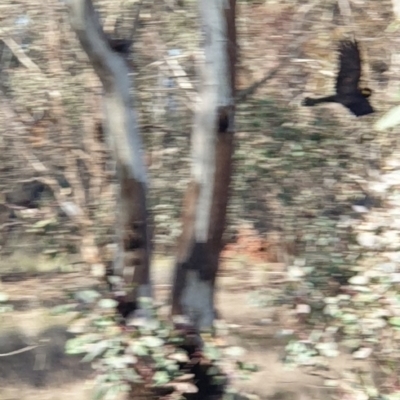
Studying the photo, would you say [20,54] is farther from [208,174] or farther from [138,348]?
[138,348]

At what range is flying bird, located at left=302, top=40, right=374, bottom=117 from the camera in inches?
212

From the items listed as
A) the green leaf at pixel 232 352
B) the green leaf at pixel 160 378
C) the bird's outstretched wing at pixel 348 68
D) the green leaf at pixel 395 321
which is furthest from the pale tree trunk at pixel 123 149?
the bird's outstretched wing at pixel 348 68

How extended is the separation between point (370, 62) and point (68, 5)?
10.7 ft

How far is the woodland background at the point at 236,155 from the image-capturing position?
16.8 ft

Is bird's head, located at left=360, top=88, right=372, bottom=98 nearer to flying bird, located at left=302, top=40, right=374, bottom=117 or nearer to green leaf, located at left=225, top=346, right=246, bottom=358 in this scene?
flying bird, located at left=302, top=40, right=374, bottom=117

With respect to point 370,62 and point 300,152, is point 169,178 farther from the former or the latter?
point 370,62

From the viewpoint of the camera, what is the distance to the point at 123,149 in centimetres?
366

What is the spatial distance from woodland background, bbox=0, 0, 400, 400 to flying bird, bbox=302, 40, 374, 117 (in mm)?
88

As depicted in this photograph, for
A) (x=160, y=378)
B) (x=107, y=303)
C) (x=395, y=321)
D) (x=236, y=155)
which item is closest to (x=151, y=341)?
(x=160, y=378)

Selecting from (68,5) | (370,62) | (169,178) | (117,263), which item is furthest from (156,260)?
(370,62)

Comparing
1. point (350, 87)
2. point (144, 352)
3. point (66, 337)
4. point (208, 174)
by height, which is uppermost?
point (350, 87)

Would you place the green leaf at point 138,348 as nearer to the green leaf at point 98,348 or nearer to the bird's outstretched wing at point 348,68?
the green leaf at point 98,348

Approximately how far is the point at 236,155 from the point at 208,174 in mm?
1509

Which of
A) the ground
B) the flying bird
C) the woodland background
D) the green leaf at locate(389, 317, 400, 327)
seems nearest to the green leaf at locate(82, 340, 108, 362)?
the ground
